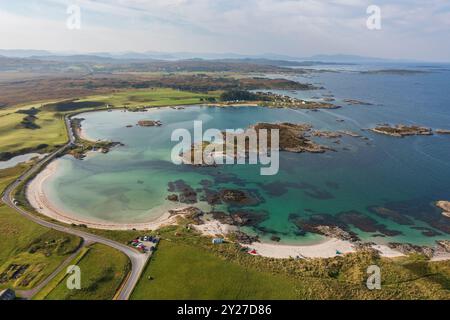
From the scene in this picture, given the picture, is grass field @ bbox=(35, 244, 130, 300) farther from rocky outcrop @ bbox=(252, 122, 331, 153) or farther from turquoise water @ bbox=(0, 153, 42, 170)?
rocky outcrop @ bbox=(252, 122, 331, 153)

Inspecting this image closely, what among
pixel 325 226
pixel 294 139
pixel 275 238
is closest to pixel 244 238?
pixel 275 238

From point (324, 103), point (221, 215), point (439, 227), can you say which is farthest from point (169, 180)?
point (324, 103)

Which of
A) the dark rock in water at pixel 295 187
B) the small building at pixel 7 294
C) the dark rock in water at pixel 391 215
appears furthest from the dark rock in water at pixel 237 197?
the small building at pixel 7 294

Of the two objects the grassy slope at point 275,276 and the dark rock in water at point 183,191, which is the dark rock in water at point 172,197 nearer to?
the dark rock in water at point 183,191

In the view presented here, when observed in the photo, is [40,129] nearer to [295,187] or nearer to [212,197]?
[212,197]
